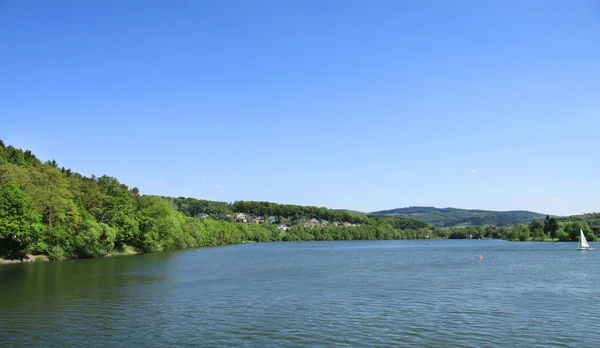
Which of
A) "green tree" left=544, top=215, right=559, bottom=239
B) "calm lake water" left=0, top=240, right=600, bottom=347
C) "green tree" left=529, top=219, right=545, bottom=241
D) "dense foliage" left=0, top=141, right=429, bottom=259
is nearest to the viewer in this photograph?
"calm lake water" left=0, top=240, right=600, bottom=347

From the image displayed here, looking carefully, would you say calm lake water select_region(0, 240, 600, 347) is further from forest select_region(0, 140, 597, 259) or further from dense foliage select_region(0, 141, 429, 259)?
forest select_region(0, 140, 597, 259)

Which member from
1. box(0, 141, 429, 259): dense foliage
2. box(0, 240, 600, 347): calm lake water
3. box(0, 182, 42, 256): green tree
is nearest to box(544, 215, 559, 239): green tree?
box(0, 141, 429, 259): dense foliage

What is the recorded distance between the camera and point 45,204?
6581 cm

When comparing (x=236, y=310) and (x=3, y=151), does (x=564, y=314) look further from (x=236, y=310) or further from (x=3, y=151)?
(x=3, y=151)

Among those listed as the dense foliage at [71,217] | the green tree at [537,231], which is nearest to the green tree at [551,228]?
the green tree at [537,231]

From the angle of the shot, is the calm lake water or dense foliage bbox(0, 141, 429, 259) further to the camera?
dense foliage bbox(0, 141, 429, 259)

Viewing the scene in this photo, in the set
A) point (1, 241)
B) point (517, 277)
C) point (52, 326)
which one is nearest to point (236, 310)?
point (52, 326)

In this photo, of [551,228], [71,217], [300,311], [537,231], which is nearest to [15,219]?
[71,217]

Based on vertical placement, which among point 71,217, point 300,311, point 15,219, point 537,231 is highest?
point 71,217

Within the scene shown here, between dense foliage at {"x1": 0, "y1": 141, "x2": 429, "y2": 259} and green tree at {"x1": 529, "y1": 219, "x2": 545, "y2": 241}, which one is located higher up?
dense foliage at {"x1": 0, "y1": 141, "x2": 429, "y2": 259}

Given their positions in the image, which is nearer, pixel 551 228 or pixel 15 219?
pixel 15 219

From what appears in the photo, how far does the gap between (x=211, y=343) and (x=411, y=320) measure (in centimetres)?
1071

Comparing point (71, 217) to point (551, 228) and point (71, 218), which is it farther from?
point (551, 228)

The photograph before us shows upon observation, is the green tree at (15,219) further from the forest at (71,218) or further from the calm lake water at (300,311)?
the calm lake water at (300,311)
